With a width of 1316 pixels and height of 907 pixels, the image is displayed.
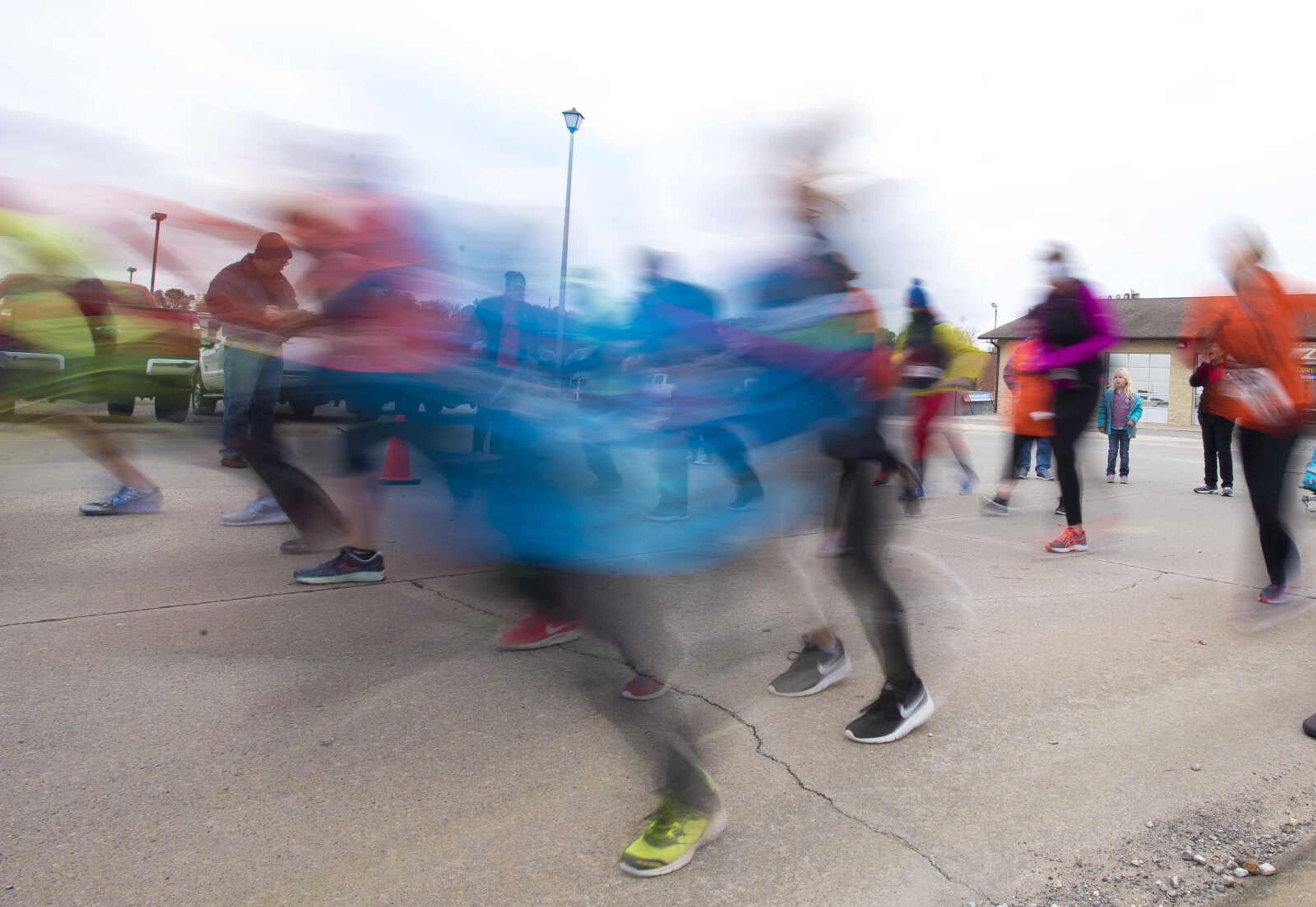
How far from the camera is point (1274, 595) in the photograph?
457cm

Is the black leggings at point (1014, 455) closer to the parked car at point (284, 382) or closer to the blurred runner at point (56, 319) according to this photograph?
the parked car at point (284, 382)

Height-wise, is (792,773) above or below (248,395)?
below

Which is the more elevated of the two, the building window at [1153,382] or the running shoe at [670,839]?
the building window at [1153,382]

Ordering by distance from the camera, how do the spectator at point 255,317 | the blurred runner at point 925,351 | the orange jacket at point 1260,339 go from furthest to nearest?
the orange jacket at point 1260,339, the blurred runner at point 925,351, the spectator at point 255,317

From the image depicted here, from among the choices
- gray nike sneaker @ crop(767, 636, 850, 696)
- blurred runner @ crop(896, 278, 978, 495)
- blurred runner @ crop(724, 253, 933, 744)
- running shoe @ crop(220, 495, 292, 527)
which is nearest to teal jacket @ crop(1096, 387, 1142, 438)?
blurred runner @ crop(896, 278, 978, 495)

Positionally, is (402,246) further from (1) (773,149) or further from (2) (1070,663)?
(2) (1070,663)

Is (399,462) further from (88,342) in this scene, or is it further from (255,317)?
(88,342)

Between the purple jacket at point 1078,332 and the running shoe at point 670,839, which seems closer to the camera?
the running shoe at point 670,839

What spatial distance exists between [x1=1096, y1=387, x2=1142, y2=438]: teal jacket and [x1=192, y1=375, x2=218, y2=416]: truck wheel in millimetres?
9660

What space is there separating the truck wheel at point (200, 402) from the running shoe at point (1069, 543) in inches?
218

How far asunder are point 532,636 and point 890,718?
1464 mm

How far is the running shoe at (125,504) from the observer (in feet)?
19.1

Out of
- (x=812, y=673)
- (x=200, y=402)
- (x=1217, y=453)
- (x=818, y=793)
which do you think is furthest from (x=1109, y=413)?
(x=200, y=402)

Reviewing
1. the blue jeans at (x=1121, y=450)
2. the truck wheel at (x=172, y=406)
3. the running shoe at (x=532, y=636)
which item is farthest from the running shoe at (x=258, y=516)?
the blue jeans at (x=1121, y=450)
